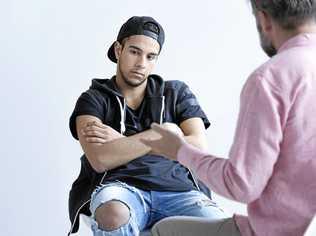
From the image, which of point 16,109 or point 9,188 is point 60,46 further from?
point 9,188

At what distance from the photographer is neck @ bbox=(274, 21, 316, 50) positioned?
136 centimetres

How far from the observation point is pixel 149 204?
2090 mm

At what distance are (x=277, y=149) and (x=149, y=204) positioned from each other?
0.90 metres

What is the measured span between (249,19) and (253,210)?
1834mm

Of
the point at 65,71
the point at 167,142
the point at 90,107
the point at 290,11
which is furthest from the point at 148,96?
the point at 290,11

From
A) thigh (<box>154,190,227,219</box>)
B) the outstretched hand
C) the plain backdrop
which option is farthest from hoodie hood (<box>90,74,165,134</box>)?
the outstretched hand

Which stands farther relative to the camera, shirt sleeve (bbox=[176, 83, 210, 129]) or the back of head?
shirt sleeve (bbox=[176, 83, 210, 129])

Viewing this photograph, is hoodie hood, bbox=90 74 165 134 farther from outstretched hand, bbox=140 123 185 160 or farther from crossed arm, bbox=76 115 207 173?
outstretched hand, bbox=140 123 185 160

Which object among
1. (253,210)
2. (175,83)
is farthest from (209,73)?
(253,210)

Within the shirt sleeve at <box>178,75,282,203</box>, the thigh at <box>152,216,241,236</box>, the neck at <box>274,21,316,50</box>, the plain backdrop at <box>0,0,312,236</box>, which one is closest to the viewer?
the shirt sleeve at <box>178,75,282,203</box>

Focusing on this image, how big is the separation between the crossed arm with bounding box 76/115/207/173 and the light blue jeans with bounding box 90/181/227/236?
81 millimetres

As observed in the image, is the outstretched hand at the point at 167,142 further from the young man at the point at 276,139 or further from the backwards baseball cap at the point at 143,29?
the backwards baseball cap at the point at 143,29

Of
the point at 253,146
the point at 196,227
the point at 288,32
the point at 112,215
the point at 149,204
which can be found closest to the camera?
the point at 253,146

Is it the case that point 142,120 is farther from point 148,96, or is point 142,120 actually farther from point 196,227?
point 196,227
